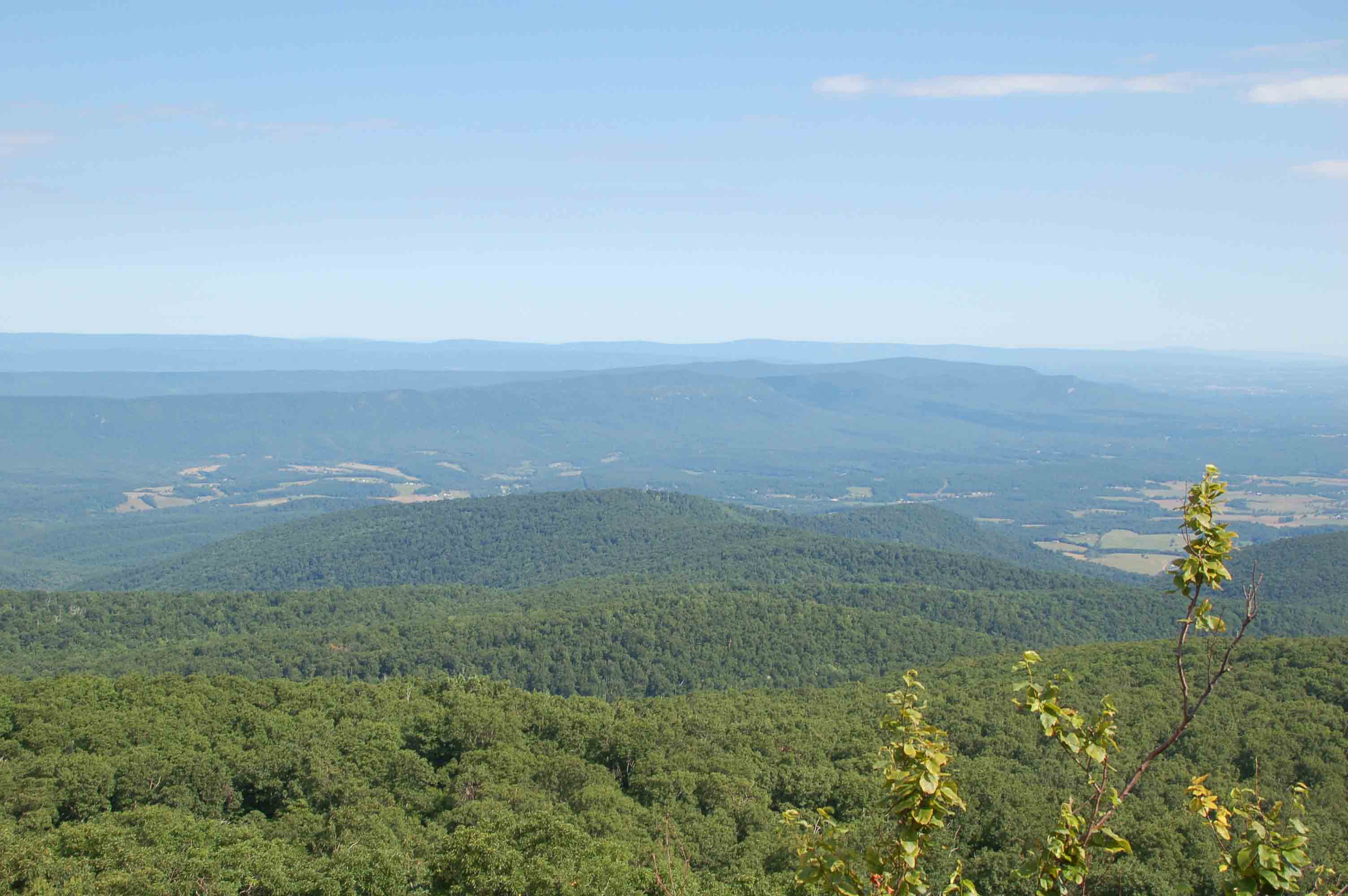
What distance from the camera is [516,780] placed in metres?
48.8

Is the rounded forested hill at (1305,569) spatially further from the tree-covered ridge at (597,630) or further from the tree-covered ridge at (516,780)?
the tree-covered ridge at (516,780)

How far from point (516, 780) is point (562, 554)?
126m

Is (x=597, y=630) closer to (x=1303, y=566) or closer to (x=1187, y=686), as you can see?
(x=1187, y=686)

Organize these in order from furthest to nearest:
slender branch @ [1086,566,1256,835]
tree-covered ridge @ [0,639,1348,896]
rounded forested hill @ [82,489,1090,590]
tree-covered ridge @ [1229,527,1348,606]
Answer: rounded forested hill @ [82,489,1090,590] → tree-covered ridge @ [1229,527,1348,606] → tree-covered ridge @ [0,639,1348,896] → slender branch @ [1086,566,1256,835]

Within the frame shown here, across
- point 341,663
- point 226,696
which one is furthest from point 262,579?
point 226,696

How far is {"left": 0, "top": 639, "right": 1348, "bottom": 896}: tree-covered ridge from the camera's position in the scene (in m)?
32.6

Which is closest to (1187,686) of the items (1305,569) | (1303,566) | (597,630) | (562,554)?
(597,630)

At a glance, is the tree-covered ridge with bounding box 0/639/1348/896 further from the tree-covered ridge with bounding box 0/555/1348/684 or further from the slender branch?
the tree-covered ridge with bounding box 0/555/1348/684

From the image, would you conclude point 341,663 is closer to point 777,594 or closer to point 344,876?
point 777,594

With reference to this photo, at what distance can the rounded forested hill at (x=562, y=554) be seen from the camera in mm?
145750

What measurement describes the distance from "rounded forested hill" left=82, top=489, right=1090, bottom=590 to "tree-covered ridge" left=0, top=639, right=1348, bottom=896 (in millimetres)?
75897

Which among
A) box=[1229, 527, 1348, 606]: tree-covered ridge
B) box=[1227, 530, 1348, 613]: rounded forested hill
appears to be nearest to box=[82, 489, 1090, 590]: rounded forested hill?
box=[1227, 530, 1348, 613]: rounded forested hill

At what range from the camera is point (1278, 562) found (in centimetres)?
14400

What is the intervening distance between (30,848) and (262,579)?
15054 cm
